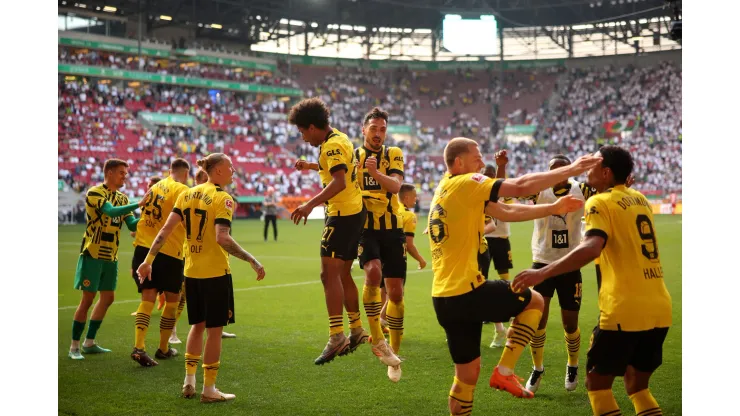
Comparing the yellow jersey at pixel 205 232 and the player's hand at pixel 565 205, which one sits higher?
the player's hand at pixel 565 205

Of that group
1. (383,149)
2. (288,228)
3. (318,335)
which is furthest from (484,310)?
(288,228)

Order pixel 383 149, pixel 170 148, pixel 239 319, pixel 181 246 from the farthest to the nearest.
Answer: pixel 170 148 < pixel 239 319 < pixel 181 246 < pixel 383 149

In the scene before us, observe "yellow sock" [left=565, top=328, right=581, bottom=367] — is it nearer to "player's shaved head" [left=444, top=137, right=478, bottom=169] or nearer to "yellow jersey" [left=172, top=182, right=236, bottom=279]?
"player's shaved head" [left=444, top=137, right=478, bottom=169]

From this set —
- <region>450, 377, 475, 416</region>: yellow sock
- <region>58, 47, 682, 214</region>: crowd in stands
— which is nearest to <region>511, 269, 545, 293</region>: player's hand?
<region>450, 377, 475, 416</region>: yellow sock

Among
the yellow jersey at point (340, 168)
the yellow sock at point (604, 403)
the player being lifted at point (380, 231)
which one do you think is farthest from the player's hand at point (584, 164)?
the player being lifted at point (380, 231)

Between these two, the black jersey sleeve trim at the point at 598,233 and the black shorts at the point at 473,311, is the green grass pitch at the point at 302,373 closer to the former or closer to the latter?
the black shorts at the point at 473,311

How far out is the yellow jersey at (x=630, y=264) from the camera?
4.91 m

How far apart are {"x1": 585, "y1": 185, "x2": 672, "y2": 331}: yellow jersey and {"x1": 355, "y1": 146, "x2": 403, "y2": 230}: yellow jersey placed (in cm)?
343

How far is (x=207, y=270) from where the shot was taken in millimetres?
7062

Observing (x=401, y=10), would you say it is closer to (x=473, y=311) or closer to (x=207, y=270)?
(x=207, y=270)

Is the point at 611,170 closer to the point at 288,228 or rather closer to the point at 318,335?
the point at 318,335

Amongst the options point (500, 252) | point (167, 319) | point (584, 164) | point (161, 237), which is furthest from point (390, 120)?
point (584, 164)
